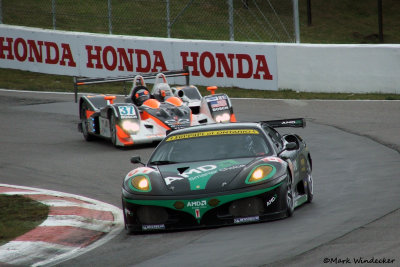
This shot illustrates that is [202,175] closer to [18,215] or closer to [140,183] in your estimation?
[140,183]

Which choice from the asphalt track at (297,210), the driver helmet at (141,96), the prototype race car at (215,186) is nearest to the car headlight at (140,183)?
the prototype race car at (215,186)

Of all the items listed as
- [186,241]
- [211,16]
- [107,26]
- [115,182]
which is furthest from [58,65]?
[186,241]

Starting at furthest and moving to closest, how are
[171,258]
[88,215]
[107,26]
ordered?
1. [107,26]
2. [88,215]
3. [171,258]

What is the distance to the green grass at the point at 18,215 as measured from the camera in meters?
9.00

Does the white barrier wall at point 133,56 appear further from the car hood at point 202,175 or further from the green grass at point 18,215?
the car hood at point 202,175

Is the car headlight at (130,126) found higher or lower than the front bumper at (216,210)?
higher

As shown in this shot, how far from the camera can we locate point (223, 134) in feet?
32.3

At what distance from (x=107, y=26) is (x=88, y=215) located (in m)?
16.8

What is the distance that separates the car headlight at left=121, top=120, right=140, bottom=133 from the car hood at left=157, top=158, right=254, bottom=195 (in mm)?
6335

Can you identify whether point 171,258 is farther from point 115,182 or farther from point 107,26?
point 107,26

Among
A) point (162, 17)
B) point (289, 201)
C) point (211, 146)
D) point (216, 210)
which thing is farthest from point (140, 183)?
point (162, 17)

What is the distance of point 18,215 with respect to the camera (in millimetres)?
9859

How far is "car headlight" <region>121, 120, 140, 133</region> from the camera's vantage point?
618 inches

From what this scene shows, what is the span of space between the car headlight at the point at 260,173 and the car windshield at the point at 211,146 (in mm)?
610
